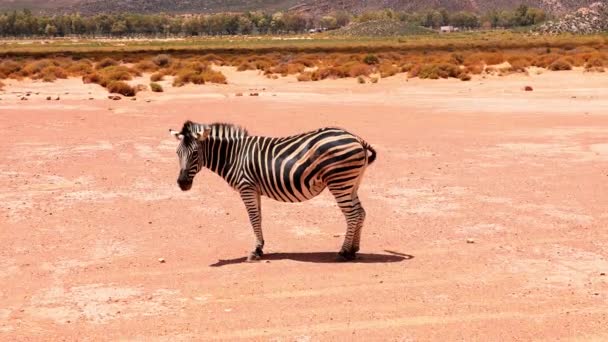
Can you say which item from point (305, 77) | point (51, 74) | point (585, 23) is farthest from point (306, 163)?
point (585, 23)

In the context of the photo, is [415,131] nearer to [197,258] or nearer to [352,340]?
[197,258]

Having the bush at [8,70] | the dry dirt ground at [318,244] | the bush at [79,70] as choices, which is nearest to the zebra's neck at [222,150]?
the dry dirt ground at [318,244]

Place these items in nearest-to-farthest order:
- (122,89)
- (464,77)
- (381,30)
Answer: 1. (122,89)
2. (464,77)
3. (381,30)

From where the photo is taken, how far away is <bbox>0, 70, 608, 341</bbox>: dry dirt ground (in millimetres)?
8703

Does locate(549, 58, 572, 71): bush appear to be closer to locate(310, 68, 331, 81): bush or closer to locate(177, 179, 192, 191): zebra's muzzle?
locate(310, 68, 331, 81): bush

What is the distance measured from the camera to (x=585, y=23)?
12938 centimetres

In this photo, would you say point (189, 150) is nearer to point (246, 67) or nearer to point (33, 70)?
point (33, 70)

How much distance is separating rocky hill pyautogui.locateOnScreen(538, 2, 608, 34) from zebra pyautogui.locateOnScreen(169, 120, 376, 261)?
122 metres

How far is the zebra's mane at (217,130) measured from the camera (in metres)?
11.1

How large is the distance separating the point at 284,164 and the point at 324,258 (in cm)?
130

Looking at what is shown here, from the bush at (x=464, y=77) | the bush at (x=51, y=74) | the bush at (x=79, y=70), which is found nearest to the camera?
the bush at (x=464, y=77)

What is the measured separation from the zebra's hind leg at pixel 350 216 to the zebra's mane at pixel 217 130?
148 cm

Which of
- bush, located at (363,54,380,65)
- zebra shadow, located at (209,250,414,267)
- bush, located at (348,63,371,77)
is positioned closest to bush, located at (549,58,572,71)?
bush, located at (348,63,371,77)

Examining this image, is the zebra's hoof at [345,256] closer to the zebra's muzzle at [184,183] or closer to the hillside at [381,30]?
the zebra's muzzle at [184,183]
